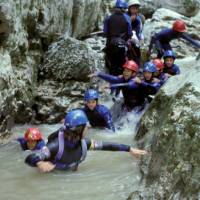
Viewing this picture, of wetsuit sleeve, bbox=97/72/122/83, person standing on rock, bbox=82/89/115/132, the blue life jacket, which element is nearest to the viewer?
person standing on rock, bbox=82/89/115/132

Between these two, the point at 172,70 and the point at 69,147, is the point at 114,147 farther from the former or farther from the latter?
the point at 172,70

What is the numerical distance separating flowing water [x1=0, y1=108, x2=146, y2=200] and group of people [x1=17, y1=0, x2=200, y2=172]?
0.71 ft

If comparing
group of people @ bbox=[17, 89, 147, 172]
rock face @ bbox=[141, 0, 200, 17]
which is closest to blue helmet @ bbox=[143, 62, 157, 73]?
group of people @ bbox=[17, 89, 147, 172]

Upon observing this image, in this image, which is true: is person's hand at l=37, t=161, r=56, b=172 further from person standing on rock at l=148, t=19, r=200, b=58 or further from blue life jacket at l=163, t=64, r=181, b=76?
person standing on rock at l=148, t=19, r=200, b=58

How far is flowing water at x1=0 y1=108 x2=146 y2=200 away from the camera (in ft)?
18.2

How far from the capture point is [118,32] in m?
10.9

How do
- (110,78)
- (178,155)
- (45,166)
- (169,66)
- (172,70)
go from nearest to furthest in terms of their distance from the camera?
1. (178,155)
2. (45,166)
3. (110,78)
4. (172,70)
5. (169,66)

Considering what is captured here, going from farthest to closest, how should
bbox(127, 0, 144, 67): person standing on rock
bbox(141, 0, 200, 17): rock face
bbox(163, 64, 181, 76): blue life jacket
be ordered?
1. bbox(141, 0, 200, 17): rock face
2. bbox(127, 0, 144, 67): person standing on rock
3. bbox(163, 64, 181, 76): blue life jacket

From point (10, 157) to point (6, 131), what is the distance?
108 centimetres

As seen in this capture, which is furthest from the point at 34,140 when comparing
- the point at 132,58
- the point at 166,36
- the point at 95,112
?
the point at 166,36

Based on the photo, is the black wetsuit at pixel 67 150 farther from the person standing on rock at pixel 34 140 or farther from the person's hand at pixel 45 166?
the person standing on rock at pixel 34 140

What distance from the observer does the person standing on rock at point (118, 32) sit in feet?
35.2

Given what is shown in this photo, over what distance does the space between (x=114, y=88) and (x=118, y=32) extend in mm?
1388

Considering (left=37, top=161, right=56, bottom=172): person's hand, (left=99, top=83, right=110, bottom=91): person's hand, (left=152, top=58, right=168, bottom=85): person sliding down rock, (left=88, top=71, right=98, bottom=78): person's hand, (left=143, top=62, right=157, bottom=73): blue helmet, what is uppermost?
(left=37, top=161, right=56, bottom=172): person's hand
